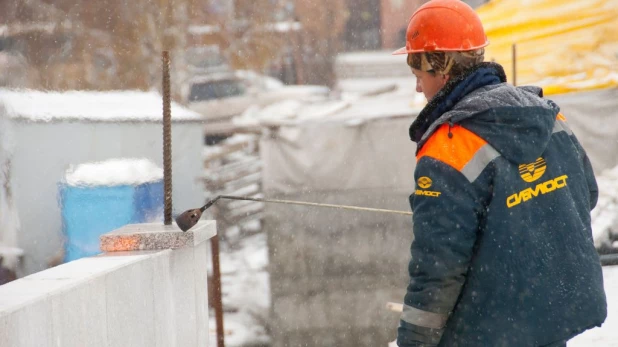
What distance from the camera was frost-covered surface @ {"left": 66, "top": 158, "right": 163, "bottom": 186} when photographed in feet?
24.5

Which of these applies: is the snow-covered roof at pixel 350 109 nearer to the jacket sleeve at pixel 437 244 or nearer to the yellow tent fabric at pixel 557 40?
the yellow tent fabric at pixel 557 40

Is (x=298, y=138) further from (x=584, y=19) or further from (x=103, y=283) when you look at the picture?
(x=103, y=283)

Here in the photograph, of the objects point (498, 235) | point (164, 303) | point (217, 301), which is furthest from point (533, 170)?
point (217, 301)

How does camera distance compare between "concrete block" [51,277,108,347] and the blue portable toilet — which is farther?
the blue portable toilet

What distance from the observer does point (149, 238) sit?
299 centimetres

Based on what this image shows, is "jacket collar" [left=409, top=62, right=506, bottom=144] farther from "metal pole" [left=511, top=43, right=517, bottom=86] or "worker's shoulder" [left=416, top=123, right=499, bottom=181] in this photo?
"metal pole" [left=511, top=43, right=517, bottom=86]

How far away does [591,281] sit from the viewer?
2002mm

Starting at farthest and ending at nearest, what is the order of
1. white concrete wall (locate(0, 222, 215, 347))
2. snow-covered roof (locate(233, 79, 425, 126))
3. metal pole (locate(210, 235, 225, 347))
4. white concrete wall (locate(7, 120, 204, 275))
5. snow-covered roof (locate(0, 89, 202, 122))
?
snow-covered roof (locate(233, 79, 425, 126)), snow-covered roof (locate(0, 89, 202, 122)), white concrete wall (locate(7, 120, 204, 275)), metal pole (locate(210, 235, 225, 347)), white concrete wall (locate(0, 222, 215, 347))

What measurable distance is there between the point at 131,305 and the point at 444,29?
50.7 inches

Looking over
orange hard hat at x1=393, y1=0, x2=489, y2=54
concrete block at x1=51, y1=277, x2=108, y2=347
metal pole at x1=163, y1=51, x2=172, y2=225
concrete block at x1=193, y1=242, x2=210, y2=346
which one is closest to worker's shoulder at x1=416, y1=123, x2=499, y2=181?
orange hard hat at x1=393, y1=0, x2=489, y2=54

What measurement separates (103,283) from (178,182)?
9535mm

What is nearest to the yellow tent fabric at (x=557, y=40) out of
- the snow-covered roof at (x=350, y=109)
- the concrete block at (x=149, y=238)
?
the snow-covered roof at (x=350, y=109)

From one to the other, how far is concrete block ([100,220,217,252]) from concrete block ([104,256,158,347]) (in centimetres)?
24

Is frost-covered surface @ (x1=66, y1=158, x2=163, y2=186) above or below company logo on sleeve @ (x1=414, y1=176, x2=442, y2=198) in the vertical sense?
below
